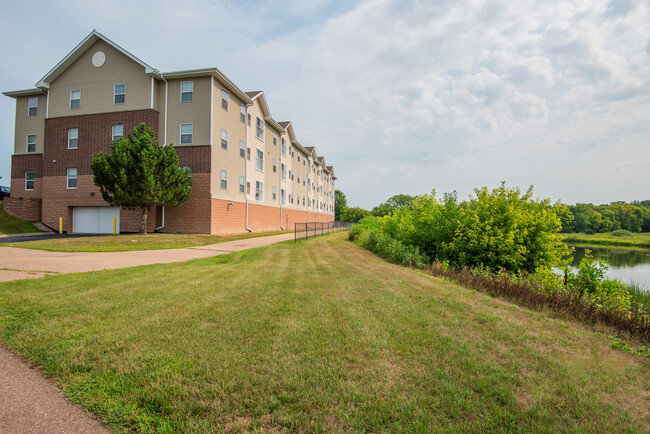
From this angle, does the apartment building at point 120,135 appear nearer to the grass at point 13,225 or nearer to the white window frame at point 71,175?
the white window frame at point 71,175

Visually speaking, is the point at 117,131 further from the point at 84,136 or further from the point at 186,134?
the point at 186,134

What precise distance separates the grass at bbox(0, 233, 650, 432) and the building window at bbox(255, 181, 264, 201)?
21.7 meters

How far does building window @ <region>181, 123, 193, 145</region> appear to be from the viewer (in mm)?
20766

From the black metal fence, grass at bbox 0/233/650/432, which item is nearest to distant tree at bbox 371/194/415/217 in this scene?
the black metal fence

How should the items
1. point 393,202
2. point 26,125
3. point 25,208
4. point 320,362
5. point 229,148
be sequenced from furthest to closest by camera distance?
point 393,202 → point 26,125 → point 25,208 → point 229,148 → point 320,362

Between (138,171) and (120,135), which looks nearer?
(138,171)

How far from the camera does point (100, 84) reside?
21625mm

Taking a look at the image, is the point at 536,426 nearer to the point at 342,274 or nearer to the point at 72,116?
the point at 342,274

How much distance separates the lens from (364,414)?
97.0 inches

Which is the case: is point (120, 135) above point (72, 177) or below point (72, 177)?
above

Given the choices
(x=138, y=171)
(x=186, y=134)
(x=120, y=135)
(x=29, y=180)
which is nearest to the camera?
(x=138, y=171)

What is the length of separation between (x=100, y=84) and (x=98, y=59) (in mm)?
1844

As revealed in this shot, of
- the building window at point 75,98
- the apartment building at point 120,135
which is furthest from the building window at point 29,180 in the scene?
the building window at point 75,98

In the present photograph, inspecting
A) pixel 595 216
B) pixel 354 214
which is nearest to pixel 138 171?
pixel 354 214
